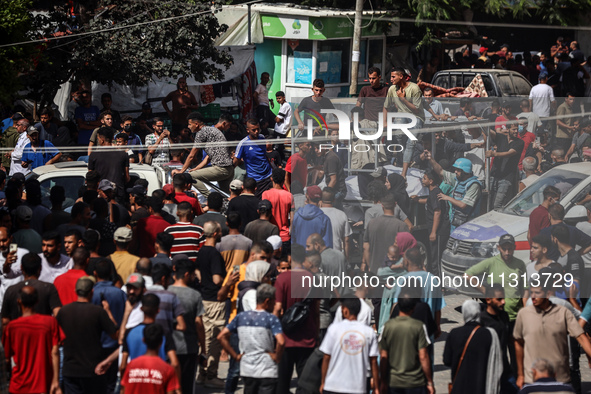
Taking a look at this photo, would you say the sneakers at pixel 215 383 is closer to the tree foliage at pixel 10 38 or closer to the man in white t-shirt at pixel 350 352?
the man in white t-shirt at pixel 350 352

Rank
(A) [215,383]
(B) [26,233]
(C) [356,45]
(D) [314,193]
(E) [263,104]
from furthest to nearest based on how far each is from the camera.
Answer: (C) [356,45] < (E) [263,104] < (D) [314,193] < (B) [26,233] < (A) [215,383]

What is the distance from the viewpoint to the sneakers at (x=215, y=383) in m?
9.12

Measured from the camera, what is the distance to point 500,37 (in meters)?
29.9

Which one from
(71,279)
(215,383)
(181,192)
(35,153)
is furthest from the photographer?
(35,153)

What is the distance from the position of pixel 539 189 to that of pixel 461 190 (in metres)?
1.06

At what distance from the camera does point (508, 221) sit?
1120cm

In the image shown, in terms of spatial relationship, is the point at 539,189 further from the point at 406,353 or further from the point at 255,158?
the point at 406,353

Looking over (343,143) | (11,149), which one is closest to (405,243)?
(343,143)

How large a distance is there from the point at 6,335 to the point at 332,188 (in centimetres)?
455

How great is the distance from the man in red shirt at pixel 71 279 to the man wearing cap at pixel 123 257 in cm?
51

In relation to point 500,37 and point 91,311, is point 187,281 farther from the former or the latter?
point 500,37

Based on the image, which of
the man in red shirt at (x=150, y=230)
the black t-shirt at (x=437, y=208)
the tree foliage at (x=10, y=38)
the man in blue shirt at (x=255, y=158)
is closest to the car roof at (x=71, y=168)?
the man in blue shirt at (x=255, y=158)

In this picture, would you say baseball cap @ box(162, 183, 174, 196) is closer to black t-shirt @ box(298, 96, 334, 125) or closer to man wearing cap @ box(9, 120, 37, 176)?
black t-shirt @ box(298, 96, 334, 125)

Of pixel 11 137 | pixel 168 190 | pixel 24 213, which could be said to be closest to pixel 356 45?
pixel 11 137
